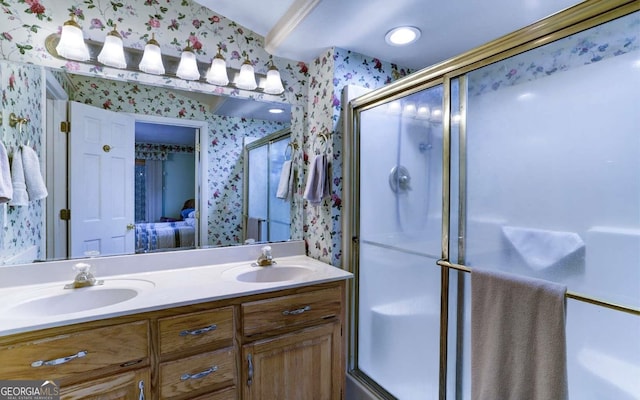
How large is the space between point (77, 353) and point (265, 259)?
90cm

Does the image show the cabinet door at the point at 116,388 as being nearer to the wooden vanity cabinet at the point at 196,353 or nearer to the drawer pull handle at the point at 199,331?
the wooden vanity cabinet at the point at 196,353

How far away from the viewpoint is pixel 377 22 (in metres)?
Answer: 1.56

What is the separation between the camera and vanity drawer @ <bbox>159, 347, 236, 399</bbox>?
1.20 metres

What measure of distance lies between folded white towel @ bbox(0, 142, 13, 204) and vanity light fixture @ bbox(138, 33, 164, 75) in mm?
698

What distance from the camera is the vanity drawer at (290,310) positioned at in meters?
1.36

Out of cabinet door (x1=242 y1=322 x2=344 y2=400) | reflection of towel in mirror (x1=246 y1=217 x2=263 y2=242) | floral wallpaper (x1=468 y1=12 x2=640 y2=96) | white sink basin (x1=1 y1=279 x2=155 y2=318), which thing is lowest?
cabinet door (x1=242 y1=322 x2=344 y2=400)

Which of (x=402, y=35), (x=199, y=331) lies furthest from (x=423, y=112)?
(x=199, y=331)

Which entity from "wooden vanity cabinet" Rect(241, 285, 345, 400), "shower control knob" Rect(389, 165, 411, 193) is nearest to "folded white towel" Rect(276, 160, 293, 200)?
"shower control knob" Rect(389, 165, 411, 193)

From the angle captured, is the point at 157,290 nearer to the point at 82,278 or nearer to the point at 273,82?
the point at 82,278

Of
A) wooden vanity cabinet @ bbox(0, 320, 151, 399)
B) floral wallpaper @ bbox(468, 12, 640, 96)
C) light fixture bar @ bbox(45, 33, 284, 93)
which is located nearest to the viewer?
floral wallpaper @ bbox(468, 12, 640, 96)

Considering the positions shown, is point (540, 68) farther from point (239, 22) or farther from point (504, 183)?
point (239, 22)

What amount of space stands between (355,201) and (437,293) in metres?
0.70

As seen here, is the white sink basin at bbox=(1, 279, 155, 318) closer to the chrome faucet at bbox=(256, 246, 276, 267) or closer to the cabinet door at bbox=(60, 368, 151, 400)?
the cabinet door at bbox=(60, 368, 151, 400)

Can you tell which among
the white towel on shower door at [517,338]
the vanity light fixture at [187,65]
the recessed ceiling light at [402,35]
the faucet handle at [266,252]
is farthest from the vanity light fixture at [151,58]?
the white towel on shower door at [517,338]
